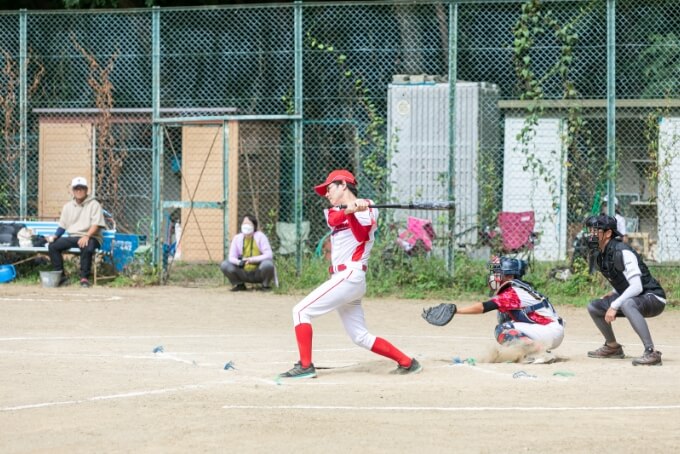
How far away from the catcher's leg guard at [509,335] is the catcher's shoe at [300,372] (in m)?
1.87

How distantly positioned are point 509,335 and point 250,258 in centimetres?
678

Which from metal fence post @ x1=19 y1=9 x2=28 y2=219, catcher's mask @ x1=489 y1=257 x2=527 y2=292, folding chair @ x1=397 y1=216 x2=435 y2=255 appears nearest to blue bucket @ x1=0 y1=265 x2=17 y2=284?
metal fence post @ x1=19 y1=9 x2=28 y2=219

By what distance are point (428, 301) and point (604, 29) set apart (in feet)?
16.9

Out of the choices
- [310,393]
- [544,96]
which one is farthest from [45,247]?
[310,393]

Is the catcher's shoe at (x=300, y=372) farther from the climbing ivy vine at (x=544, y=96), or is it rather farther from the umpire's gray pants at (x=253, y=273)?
the climbing ivy vine at (x=544, y=96)

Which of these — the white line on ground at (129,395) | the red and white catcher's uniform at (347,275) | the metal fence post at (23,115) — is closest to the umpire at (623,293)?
the red and white catcher's uniform at (347,275)

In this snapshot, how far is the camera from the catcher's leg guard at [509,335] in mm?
10547

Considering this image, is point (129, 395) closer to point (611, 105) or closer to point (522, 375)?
point (522, 375)

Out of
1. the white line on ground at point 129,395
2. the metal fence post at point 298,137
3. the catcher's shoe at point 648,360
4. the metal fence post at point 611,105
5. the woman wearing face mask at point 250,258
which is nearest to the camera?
the white line on ground at point 129,395

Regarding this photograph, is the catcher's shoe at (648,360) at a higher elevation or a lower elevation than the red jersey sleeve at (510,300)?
lower

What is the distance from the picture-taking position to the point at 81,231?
695 inches

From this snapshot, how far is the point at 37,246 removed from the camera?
58.8 ft

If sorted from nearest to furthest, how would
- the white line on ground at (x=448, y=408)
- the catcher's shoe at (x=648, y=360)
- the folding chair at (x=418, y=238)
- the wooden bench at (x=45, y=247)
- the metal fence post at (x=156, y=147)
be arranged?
the white line on ground at (x=448, y=408), the catcher's shoe at (x=648, y=360), the folding chair at (x=418, y=238), the wooden bench at (x=45, y=247), the metal fence post at (x=156, y=147)

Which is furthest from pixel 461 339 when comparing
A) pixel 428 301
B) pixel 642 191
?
pixel 642 191
